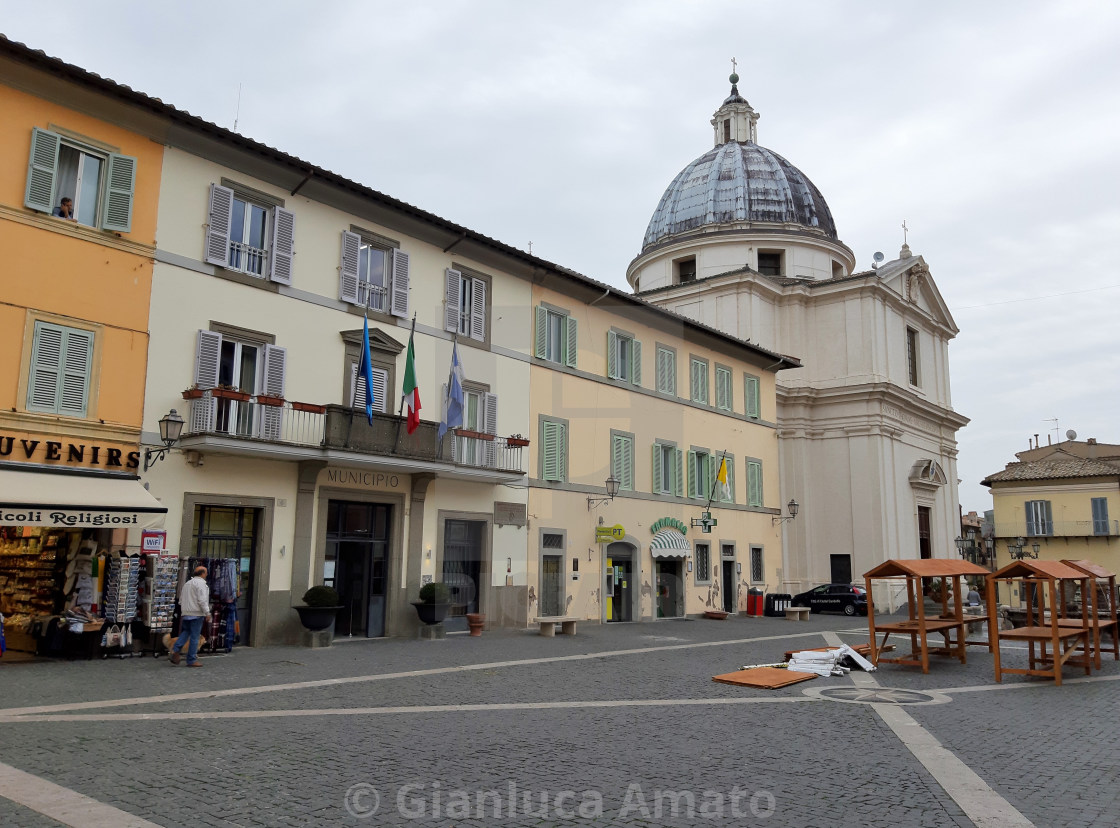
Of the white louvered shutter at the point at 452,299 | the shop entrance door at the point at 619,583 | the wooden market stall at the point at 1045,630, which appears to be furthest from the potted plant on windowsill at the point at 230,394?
the wooden market stall at the point at 1045,630

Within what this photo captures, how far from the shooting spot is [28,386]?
1488cm

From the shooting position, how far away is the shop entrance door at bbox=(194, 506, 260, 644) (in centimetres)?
1709

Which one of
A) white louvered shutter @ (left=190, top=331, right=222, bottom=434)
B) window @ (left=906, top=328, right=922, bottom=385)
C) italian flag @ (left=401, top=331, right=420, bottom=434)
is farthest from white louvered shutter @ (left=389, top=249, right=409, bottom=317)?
window @ (left=906, top=328, right=922, bottom=385)

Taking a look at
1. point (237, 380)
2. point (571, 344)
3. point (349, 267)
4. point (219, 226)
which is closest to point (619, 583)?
point (571, 344)

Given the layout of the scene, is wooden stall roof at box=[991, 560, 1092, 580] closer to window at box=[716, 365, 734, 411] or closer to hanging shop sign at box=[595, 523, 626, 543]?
hanging shop sign at box=[595, 523, 626, 543]

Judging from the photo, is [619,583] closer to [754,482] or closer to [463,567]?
[463,567]

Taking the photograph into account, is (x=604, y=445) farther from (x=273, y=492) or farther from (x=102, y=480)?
(x=102, y=480)

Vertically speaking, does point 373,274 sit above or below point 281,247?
above

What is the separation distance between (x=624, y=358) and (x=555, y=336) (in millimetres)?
3177

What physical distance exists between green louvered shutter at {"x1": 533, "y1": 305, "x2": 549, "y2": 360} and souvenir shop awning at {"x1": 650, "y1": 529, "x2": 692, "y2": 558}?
7.08 meters

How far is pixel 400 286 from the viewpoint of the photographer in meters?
21.1

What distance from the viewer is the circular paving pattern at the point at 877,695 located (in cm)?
1194

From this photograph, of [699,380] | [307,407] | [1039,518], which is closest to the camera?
[307,407]

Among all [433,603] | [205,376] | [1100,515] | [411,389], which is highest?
[411,389]
